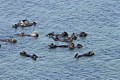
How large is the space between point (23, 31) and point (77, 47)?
19.8 metres

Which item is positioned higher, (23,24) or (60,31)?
(23,24)

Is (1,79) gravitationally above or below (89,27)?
below

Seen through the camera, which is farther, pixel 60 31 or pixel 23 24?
pixel 23 24

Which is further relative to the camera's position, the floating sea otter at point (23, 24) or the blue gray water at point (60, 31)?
the floating sea otter at point (23, 24)

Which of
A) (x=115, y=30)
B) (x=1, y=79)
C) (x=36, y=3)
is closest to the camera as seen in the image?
(x=1, y=79)

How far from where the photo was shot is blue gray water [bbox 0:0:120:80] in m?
122

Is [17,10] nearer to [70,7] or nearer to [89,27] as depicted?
[70,7]

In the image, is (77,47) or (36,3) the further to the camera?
(36,3)

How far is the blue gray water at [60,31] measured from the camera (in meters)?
122

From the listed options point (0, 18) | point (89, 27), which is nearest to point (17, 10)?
point (0, 18)

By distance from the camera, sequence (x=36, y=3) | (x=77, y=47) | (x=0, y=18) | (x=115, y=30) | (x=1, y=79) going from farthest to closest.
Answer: (x=36, y=3) → (x=0, y=18) → (x=115, y=30) → (x=77, y=47) → (x=1, y=79)

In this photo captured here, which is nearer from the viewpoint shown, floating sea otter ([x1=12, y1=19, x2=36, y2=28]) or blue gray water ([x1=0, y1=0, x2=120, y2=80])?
blue gray water ([x1=0, y1=0, x2=120, y2=80])

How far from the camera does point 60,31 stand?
472ft

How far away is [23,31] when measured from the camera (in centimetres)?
14612
